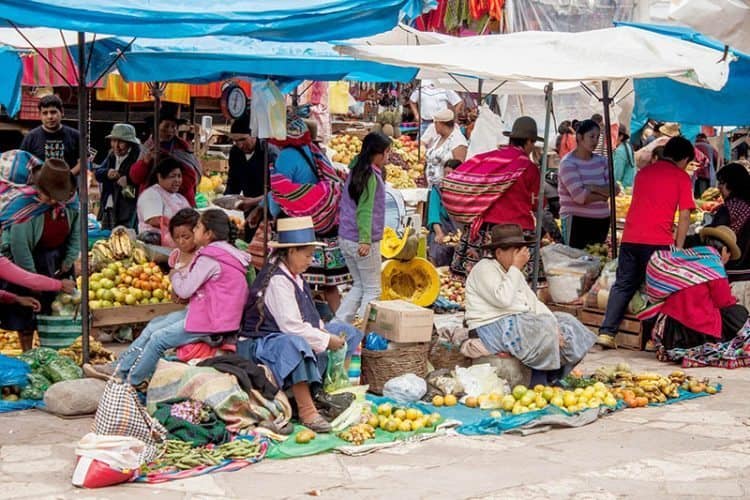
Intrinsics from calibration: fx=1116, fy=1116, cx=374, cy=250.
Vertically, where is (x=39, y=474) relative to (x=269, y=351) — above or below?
below

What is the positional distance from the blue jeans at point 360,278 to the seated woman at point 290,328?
91.0 inches

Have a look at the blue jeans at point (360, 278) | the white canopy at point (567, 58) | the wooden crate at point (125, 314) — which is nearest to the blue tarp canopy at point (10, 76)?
the wooden crate at point (125, 314)

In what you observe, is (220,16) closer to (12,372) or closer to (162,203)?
(12,372)

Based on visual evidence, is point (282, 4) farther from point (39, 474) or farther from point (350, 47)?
point (39, 474)

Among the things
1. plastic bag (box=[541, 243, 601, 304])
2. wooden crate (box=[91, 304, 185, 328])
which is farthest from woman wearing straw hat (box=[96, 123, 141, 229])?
plastic bag (box=[541, 243, 601, 304])

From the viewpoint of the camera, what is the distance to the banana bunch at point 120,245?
970 cm

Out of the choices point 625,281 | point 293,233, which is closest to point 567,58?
point 625,281

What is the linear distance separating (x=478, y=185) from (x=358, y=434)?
3.74 m

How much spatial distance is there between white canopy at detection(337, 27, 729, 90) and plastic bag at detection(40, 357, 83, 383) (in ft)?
9.52

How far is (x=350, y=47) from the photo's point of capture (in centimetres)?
789

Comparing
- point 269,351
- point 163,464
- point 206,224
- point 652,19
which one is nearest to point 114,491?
point 163,464

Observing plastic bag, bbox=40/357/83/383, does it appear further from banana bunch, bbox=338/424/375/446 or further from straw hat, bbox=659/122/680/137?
straw hat, bbox=659/122/680/137

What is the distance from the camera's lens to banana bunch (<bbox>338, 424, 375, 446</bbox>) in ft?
21.8

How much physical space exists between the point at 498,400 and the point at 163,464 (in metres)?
2.57
